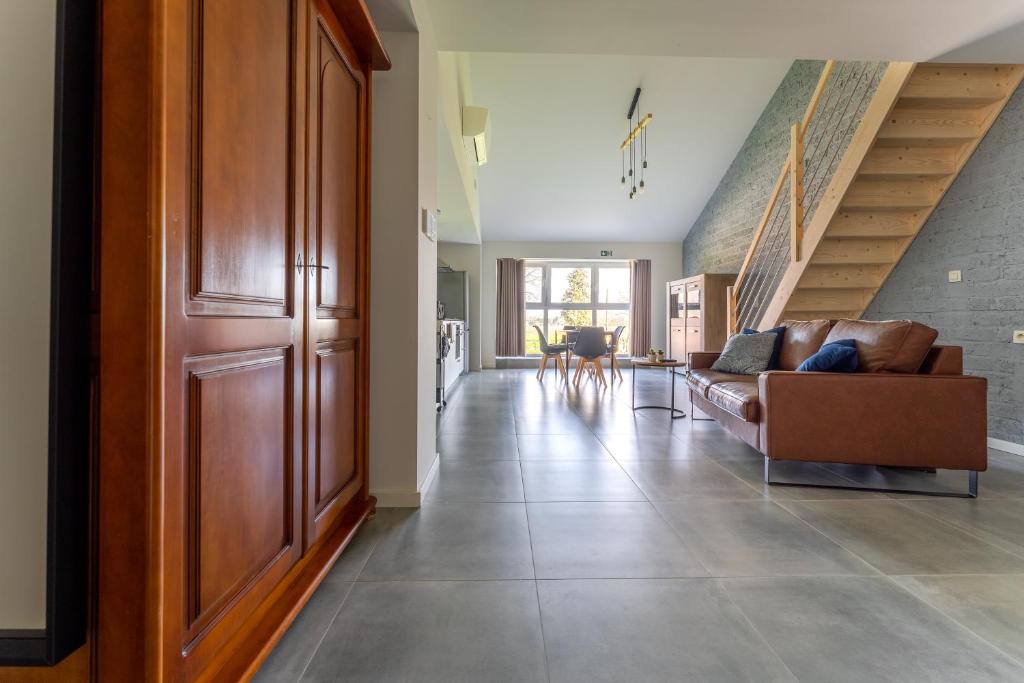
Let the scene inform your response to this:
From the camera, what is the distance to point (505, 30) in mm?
2688

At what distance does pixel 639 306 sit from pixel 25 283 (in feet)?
30.7

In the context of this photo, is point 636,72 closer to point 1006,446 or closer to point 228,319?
point 1006,446

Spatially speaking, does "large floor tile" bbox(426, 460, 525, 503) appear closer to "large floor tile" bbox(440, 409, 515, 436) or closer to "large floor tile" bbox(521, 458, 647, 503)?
"large floor tile" bbox(521, 458, 647, 503)

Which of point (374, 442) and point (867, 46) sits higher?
point (867, 46)

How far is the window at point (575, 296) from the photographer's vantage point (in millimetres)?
9758

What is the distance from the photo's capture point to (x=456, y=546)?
1.92 m

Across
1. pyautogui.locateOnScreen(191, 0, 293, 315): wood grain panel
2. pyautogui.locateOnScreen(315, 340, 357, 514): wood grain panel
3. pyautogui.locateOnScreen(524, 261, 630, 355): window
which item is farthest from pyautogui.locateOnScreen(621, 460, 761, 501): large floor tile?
pyautogui.locateOnScreen(524, 261, 630, 355): window

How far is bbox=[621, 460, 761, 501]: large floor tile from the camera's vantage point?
2.52 meters

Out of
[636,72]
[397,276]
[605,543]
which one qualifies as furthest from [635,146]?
[605,543]

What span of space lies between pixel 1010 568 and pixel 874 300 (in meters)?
3.39

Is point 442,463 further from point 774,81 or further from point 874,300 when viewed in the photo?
point 774,81

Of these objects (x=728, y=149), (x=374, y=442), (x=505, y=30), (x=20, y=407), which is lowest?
(x=374, y=442)

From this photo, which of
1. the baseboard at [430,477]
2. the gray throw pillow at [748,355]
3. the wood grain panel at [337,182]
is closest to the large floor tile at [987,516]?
the gray throw pillow at [748,355]

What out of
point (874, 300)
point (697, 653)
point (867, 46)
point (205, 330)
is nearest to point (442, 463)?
point (697, 653)
